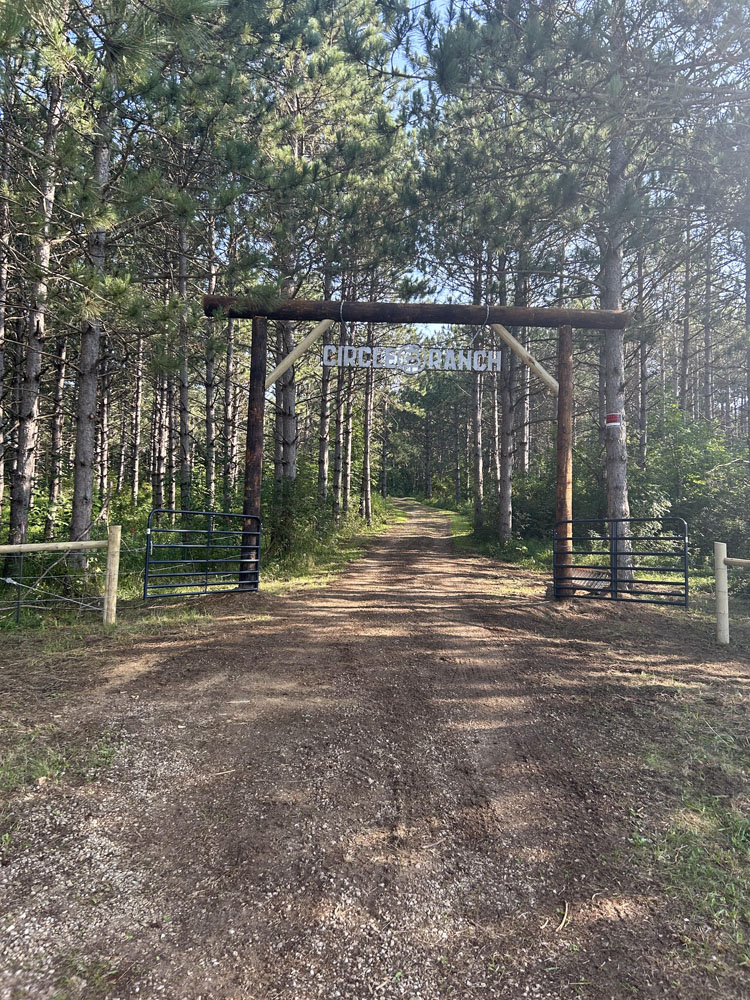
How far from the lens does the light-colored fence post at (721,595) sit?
20.4 feet

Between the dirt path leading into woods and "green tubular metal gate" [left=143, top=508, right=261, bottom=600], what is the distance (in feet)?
7.31

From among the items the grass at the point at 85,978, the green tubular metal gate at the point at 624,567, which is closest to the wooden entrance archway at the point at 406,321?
the green tubular metal gate at the point at 624,567

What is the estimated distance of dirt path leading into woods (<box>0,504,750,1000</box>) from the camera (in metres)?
2.02

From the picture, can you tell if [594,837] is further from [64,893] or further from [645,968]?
[64,893]

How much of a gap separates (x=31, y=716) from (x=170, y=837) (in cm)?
198

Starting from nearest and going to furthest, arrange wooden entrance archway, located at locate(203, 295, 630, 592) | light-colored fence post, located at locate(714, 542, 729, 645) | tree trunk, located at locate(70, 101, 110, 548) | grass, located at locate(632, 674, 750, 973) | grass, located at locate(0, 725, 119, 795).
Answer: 1. grass, located at locate(632, 674, 750, 973)
2. grass, located at locate(0, 725, 119, 795)
3. light-colored fence post, located at locate(714, 542, 729, 645)
4. tree trunk, located at locate(70, 101, 110, 548)
5. wooden entrance archway, located at locate(203, 295, 630, 592)

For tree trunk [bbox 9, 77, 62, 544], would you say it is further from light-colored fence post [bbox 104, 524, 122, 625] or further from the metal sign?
the metal sign

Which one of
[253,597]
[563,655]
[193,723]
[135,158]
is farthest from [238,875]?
[135,158]

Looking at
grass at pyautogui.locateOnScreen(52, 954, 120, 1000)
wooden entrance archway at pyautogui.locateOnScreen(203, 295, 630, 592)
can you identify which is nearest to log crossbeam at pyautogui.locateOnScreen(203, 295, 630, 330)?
wooden entrance archway at pyautogui.locateOnScreen(203, 295, 630, 592)

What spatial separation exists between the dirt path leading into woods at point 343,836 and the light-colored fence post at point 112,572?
1.17 m

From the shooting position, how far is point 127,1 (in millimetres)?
5223

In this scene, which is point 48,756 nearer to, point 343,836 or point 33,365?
point 343,836

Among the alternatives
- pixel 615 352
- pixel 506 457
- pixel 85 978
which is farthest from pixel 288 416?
pixel 85 978

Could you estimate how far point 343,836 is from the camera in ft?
9.11
